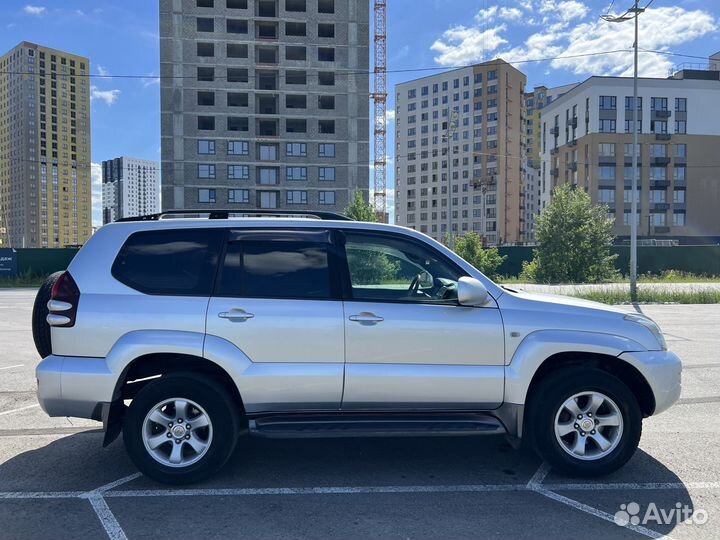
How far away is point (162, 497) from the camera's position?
3932 mm

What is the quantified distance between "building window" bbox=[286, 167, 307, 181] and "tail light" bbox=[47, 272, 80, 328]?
6447 centimetres

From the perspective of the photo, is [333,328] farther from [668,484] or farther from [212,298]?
[668,484]

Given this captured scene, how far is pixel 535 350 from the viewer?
161 inches

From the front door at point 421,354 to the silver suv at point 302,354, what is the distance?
0.03 feet

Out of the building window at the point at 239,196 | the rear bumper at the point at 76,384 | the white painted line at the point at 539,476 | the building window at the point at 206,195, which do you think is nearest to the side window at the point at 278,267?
the rear bumper at the point at 76,384

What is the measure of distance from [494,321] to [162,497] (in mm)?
2750

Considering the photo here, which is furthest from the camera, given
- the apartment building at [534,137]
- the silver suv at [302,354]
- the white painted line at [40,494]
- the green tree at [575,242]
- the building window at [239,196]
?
the apartment building at [534,137]

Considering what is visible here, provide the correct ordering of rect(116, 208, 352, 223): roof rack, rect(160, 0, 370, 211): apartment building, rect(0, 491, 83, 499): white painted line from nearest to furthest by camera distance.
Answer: rect(0, 491, 83, 499): white painted line
rect(116, 208, 352, 223): roof rack
rect(160, 0, 370, 211): apartment building

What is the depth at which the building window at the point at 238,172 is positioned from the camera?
66062 millimetres

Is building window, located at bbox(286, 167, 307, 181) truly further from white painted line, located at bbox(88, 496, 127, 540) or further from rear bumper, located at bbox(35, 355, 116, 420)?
white painted line, located at bbox(88, 496, 127, 540)

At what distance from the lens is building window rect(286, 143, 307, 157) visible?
220 ft

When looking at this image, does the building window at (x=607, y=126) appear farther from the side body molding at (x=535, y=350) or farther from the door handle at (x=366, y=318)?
the door handle at (x=366, y=318)

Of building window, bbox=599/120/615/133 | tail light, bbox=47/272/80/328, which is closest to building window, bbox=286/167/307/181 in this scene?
building window, bbox=599/120/615/133

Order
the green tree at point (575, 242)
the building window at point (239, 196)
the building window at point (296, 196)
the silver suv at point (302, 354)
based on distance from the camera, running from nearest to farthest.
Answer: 1. the silver suv at point (302, 354)
2. the green tree at point (575, 242)
3. the building window at point (239, 196)
4. the building window at point (296, 196)
